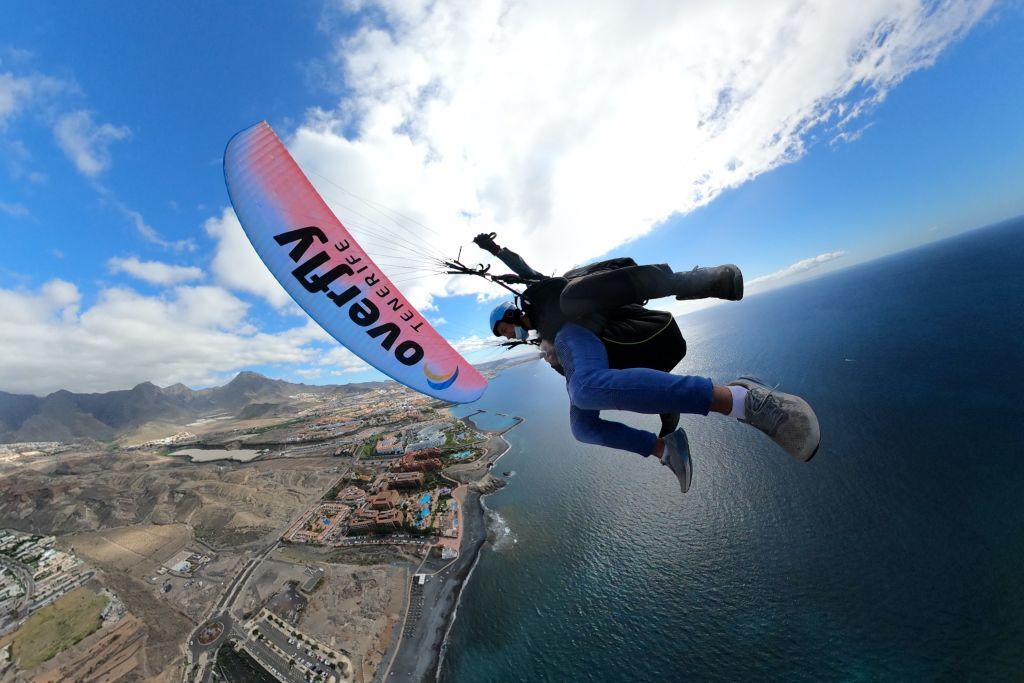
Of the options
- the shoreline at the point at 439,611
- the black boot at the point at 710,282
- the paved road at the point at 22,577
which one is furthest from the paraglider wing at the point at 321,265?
the paved road at the point at 22,577

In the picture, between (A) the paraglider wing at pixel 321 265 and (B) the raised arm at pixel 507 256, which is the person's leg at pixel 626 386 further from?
(A) the paraglider wing at pixel 321 265

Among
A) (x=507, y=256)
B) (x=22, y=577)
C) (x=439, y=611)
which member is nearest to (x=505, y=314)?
(x=507, y=256)

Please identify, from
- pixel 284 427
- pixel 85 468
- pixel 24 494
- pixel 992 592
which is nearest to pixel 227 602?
pixel 992 592

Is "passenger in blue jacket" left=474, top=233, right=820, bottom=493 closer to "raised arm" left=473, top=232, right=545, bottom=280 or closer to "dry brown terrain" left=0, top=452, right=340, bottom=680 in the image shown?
"raised arm" left=473, top=232, right=545, bottom=280

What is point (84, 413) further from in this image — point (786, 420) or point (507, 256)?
point (786, 420)

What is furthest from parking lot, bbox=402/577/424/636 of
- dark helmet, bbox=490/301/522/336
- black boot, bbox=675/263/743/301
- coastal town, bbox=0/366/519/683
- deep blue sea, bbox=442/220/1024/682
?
black boot, bbox=675/263/743/301
